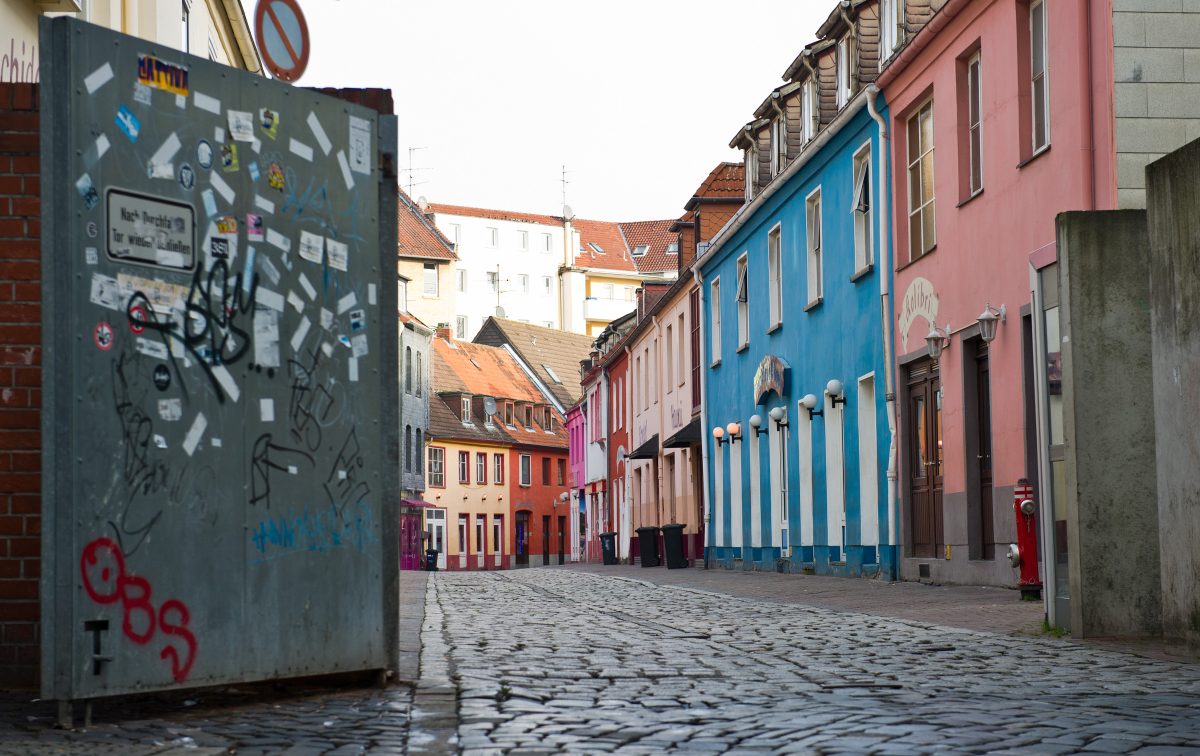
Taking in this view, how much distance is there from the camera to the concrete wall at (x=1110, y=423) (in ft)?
32.1

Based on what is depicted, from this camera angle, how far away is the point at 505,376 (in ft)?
285

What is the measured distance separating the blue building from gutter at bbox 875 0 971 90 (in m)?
0.62

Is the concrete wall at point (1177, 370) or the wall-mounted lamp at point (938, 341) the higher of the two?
the wall-mounted lamp at point (938, 341)

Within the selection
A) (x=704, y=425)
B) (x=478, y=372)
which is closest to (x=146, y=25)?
(x=704, y=425)

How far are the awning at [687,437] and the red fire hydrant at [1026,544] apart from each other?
22.2 meters

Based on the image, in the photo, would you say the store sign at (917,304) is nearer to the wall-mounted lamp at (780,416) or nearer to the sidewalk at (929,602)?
the sidewalk at (929,602)

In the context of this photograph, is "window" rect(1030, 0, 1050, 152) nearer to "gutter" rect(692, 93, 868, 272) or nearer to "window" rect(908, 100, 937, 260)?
"window" rect(908, 100, 937, 260)

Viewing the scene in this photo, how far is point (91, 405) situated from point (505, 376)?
80.7m

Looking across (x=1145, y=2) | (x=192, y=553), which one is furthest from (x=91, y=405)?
(x=1145, y=2)

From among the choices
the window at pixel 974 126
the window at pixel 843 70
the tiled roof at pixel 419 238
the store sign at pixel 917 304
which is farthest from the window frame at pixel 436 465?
the window at pixel 974 126

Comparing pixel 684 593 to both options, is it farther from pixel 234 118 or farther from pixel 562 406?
pixel 562 406

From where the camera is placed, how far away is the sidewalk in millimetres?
9703

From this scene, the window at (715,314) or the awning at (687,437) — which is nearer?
the window at (715,314)

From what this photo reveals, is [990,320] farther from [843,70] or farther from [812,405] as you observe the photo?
[843,70]
